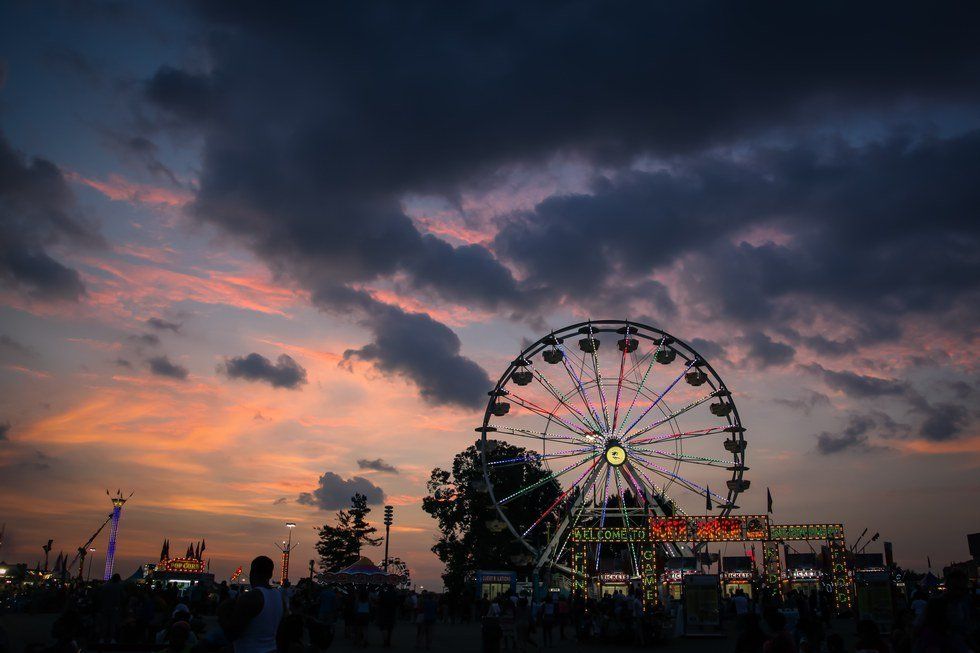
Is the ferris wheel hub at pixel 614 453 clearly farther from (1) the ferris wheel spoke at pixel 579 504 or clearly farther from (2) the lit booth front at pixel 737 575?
(2) the lit booth front at pixel 737 575

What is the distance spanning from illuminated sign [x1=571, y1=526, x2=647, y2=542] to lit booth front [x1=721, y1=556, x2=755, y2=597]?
4.11 m

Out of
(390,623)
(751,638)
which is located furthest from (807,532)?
(751,638)

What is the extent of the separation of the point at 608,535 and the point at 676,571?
3.76 meters

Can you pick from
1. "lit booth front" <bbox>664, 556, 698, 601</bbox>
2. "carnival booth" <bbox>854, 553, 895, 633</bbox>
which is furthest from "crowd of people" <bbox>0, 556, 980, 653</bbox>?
"lit booth front" <bbox>664, 556, 698, 601</bbox>

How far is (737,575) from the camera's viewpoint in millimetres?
34906

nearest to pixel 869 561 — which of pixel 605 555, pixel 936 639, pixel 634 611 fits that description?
pixel 605 555

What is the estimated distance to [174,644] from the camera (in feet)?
26.9

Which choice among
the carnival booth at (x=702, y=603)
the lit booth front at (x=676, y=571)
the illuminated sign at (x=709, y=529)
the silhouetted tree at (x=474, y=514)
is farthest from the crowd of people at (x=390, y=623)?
the silhouetted tree at (x=474, y=514)

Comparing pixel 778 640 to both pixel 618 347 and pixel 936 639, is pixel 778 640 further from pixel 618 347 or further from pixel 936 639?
pixel 618 347

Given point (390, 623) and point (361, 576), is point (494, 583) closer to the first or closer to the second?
point (361, 576)

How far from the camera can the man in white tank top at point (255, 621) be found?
620cm

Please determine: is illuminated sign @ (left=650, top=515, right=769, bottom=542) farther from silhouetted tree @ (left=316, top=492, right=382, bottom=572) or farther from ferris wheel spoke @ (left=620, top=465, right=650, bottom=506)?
silhouetted tree @ (left=316, top=492, right=382, bottom=572)

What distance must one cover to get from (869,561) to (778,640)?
7085cm

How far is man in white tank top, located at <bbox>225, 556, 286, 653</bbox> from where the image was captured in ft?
20.4
